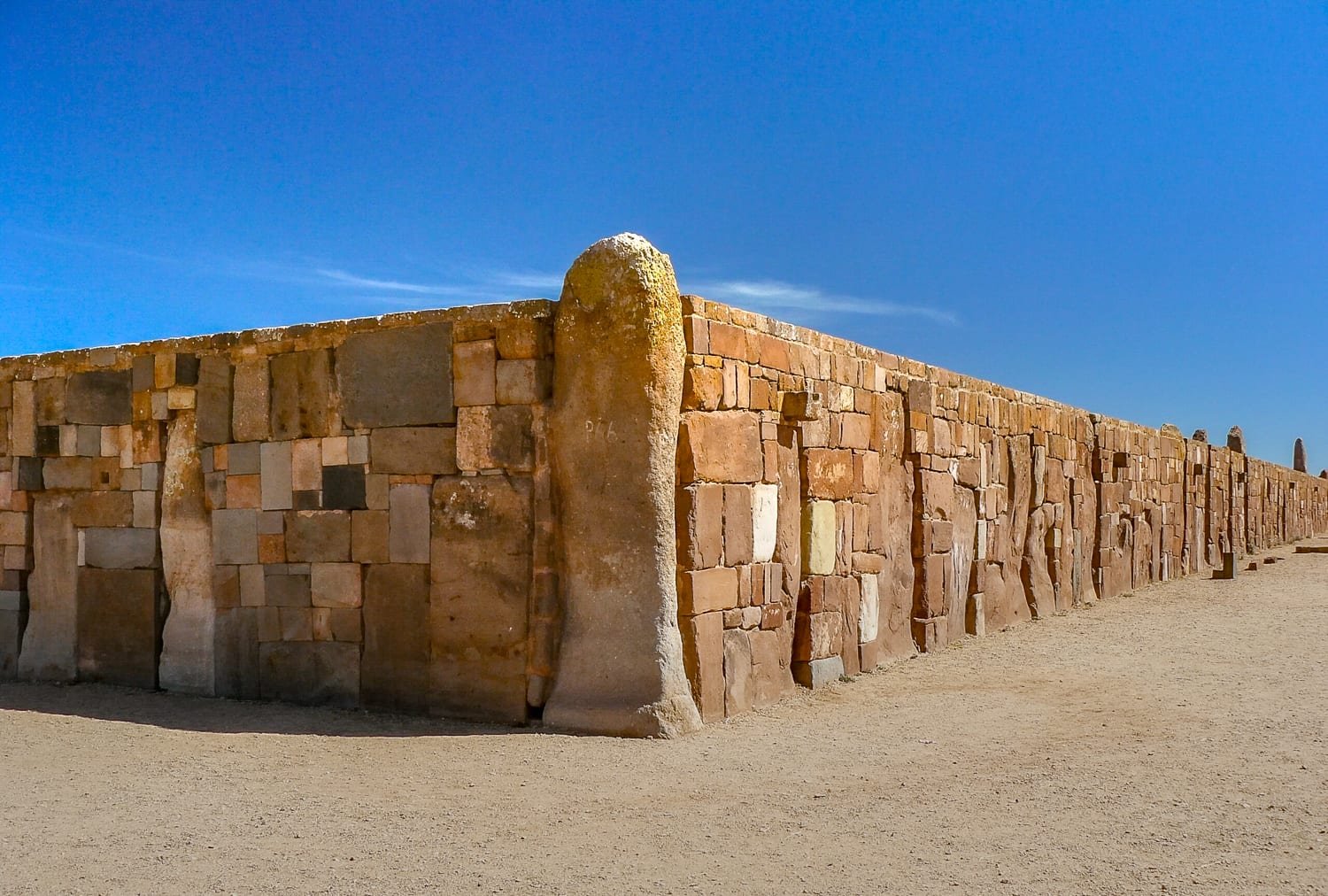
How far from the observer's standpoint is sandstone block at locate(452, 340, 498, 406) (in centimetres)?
702

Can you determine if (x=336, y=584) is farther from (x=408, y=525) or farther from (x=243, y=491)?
(x=243, y=491)

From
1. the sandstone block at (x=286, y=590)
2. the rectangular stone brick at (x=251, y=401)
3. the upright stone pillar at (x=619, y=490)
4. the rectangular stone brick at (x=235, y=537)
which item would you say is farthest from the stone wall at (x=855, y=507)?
the rectangular stone brick at (x=235, y=537)

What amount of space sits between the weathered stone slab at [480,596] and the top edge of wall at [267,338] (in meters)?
1.05

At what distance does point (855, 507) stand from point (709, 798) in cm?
404

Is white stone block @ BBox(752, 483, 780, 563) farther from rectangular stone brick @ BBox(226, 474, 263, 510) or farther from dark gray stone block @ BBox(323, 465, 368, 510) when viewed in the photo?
rectangular stone brick @ BBox(226, 474, 263, 510)

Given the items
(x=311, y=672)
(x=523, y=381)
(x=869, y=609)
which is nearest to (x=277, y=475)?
(x=311, y=672)

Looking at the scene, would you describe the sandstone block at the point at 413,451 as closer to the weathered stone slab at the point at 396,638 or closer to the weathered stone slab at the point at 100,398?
the weathered stone slab at the point at 396,638

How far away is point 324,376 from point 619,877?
4.59 m

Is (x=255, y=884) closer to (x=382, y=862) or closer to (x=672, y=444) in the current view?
(x=382, y=862)

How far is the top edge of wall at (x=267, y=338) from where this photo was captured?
7.01 metres

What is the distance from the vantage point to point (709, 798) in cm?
532

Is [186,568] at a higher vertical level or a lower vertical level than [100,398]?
lower

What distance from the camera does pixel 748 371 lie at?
755cm

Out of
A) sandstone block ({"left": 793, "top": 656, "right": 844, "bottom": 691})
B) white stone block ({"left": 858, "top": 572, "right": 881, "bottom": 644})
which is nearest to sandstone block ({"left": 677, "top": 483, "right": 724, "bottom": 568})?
sandstone block ({"left": 793, "top": 656, "right": 844, "bottom": 691})
